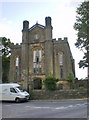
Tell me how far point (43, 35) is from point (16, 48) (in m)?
7.40

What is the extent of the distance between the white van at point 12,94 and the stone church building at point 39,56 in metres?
13.7

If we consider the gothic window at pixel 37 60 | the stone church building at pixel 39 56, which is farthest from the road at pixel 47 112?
the gothic window at pixel 37 60

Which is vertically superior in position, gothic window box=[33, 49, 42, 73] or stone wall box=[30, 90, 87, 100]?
Result: gothic window box=[33, 49, 42, 73]

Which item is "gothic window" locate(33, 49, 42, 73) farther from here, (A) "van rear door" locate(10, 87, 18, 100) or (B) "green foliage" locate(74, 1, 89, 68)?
(A) "van rear door" locate(10, 87, 18, 100)

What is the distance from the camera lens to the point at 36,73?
3641cm

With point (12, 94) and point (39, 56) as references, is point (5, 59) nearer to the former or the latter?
point (39, 56)

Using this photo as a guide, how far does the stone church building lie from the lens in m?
35.7

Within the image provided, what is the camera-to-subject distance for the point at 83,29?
25.2 metres

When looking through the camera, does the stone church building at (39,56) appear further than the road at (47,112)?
Yes

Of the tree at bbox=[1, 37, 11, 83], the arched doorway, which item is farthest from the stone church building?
the tree at bbox=[1, 37, 11, 83]

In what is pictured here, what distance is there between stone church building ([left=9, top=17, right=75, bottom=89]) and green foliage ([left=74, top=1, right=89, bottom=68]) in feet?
26.4

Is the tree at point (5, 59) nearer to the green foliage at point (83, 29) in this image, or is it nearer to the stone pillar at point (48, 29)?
the stone pillar at point (48, 29)

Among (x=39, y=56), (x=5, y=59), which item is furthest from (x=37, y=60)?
(x=5, y=59)

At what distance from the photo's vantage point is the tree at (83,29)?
2549 cm
